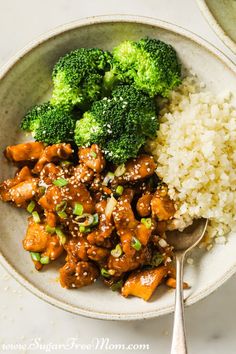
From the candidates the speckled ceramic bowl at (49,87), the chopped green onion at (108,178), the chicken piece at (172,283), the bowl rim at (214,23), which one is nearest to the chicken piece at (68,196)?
the chopped green onion at (108,178)

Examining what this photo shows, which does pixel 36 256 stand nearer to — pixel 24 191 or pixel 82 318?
pixel 24 191

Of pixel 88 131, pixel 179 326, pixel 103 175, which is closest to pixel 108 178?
pixel 103 175

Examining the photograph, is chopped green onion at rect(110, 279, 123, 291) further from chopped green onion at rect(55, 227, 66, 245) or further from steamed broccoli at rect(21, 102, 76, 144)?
steamed broccoli at rect(21, 102, 76, 144)

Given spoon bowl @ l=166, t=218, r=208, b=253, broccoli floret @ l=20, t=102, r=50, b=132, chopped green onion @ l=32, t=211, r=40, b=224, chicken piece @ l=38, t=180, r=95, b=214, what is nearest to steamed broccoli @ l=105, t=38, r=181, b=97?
broccoli floret @ l=20, t=102, r=50, b=132

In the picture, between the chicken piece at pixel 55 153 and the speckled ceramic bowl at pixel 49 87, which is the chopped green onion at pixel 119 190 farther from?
the speckled ceramic bowl at pixel 49 87

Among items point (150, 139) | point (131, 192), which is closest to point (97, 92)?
point (150, 139)

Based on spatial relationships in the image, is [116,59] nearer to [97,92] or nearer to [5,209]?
[97,92]

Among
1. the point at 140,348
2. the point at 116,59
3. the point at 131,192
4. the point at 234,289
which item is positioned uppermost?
the point at 116,59
